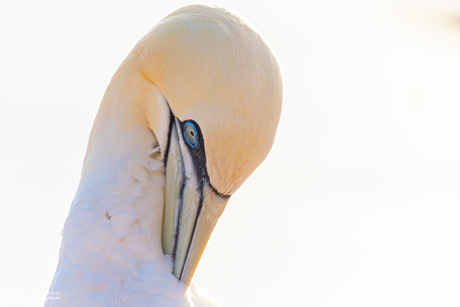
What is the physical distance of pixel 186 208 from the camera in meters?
2.60

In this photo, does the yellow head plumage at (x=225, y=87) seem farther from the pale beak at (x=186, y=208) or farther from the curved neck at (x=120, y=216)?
the curved neck at (x=120, y=216)

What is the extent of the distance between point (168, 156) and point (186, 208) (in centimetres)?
21

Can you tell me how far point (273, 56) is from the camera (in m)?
2.40

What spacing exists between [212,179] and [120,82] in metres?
0.60

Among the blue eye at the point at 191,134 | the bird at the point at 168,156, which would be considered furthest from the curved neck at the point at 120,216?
Result: the blue eye at the point at 191,134

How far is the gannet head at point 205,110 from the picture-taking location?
2.33 meters

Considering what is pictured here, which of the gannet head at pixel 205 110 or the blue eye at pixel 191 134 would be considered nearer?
the gannet head at pixel 205 110

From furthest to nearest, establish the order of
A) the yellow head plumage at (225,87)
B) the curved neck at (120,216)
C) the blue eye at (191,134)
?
the curved neck at (120,216), the blue eye at (191,134), the yellow head plumage at (225,87)

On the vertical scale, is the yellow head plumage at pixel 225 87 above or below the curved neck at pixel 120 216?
above

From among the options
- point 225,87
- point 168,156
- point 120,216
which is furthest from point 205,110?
point 120,216

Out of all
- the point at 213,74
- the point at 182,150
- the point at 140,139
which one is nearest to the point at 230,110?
the point at 213,74

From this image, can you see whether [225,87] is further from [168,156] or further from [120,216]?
[120,216]

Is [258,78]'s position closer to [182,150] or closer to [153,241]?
[182,150]

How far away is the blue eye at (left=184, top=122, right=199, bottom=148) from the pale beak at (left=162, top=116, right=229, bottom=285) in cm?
4
